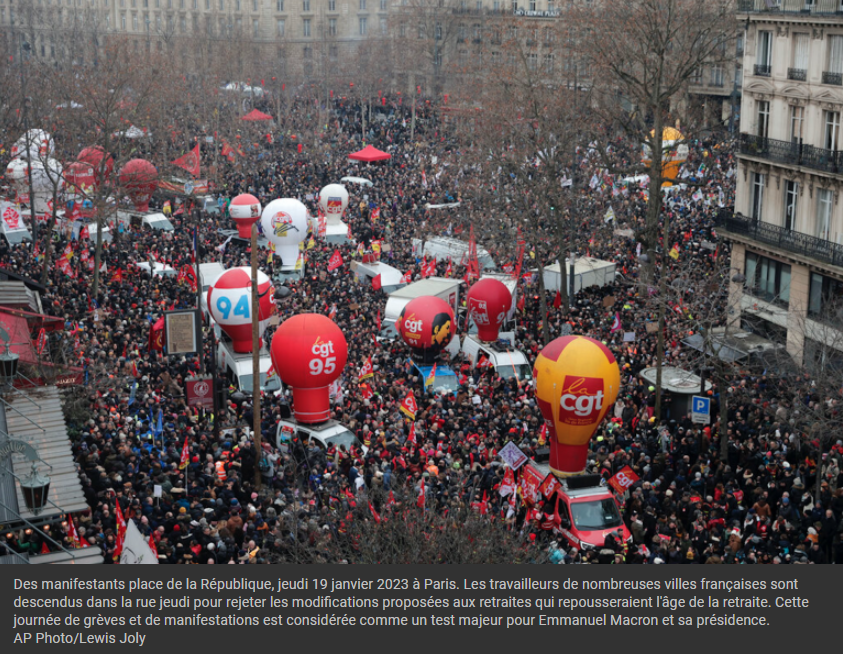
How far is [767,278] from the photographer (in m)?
36.4

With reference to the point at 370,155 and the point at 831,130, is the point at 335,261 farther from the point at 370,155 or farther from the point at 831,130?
the point at 370,155

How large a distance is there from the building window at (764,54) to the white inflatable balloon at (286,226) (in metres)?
18.6

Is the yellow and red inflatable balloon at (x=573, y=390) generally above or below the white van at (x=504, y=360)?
above

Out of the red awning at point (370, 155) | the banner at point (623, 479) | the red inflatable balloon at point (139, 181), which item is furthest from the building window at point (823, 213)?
the red awning at point (370, 155)

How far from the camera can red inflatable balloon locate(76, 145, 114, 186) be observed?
148 feet

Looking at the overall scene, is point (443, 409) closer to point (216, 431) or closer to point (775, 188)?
point (216, 431)

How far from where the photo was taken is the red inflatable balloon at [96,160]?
148ft

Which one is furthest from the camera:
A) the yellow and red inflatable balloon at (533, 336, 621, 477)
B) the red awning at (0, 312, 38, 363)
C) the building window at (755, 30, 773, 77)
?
the building window at (755, 30, 773, 77)

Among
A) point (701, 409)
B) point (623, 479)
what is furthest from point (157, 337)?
point (701, 409)

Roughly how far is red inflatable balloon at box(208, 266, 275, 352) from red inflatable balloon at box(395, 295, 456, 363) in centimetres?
435

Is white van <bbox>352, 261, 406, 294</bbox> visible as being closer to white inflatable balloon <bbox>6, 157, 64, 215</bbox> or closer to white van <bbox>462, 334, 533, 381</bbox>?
white van <bbox>462, 334, 533, 381</bbox>

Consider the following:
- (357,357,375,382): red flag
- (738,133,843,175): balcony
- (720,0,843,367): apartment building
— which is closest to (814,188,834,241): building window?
(720,0,843,367): apartment building

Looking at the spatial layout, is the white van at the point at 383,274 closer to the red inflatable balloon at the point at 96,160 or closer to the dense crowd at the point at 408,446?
the dense crowd at the point at 408,446

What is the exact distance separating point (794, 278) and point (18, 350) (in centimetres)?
2310
